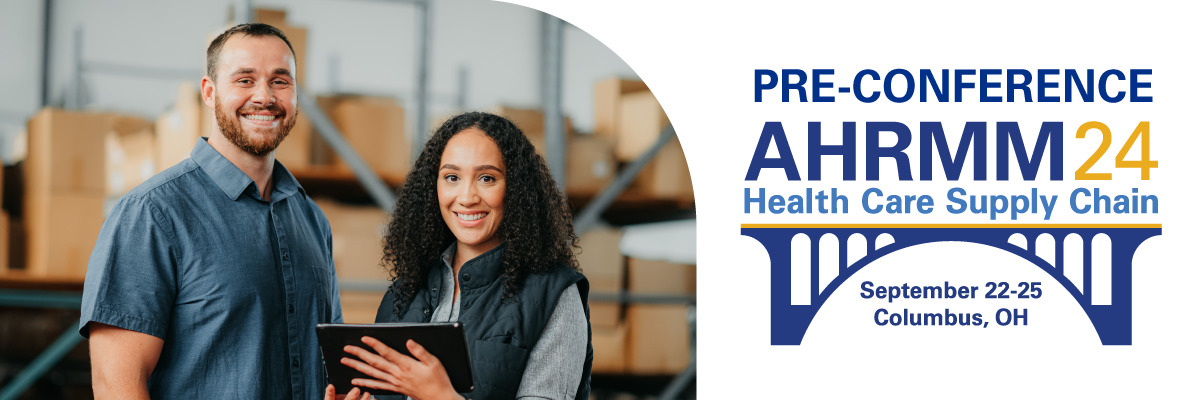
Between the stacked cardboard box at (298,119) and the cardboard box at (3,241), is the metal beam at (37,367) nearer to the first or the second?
the cardboard box at (3,241)

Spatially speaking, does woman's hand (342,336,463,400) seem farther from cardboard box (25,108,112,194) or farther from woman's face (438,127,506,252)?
cardboard box (25,108,112,194)

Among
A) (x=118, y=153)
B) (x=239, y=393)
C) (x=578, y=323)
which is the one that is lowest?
(x=239, y=393)

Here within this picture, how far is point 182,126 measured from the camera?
3936mm

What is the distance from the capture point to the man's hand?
5.91 feet

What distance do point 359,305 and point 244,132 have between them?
2123 mm

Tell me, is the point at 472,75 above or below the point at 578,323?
above

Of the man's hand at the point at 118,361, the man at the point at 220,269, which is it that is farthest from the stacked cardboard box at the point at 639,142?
the man's hand at the point at 118,361

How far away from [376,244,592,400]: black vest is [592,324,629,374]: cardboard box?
8.07ft

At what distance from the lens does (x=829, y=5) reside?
3701 millimetres

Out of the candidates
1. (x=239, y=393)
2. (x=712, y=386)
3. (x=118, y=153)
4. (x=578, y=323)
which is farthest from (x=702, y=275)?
(x=118, y=153)

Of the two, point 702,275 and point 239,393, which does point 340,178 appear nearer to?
point 702,275

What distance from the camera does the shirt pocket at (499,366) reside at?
1829 mm

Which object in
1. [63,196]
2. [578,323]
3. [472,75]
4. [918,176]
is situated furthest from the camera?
[472,75]

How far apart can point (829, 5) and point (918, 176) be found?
0.72m
